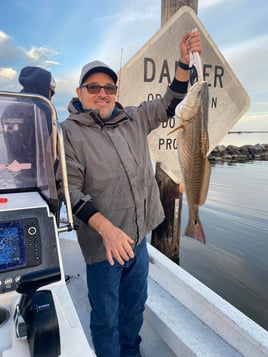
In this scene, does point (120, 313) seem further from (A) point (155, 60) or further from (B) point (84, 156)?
(A) point (155, 60)

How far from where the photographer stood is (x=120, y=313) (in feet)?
7.55

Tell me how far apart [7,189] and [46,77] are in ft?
5.44

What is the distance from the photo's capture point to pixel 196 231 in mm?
1816

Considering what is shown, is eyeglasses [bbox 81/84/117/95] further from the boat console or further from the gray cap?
the boat console

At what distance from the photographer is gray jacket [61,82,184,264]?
1901 millimetres

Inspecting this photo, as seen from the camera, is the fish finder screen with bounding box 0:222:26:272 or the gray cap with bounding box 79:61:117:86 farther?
the gray cap with bounding box 79:61:117:86

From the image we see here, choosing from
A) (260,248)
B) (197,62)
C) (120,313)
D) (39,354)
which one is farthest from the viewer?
(260,248)

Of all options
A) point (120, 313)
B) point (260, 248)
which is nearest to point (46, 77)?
point (120, 313)

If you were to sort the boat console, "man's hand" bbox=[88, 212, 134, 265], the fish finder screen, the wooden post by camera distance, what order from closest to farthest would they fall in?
the boat console < the fish finder screen < "man's hand" bbox=[88, 212, 134, 265] < the wooden post

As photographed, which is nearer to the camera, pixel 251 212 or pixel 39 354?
pixel 39 354

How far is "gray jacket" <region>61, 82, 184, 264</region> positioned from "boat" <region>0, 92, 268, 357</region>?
0.55 ft

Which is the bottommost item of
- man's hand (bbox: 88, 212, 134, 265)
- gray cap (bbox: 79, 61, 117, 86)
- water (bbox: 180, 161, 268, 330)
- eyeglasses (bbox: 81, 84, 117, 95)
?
water (bbox: 180, 161, 268, 330)

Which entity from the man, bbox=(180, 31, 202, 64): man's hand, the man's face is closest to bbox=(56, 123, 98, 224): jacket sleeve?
the man

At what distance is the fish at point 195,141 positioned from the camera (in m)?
1.68
